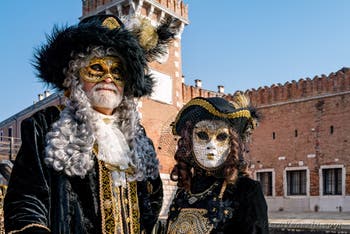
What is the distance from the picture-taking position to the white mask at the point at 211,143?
107 inches

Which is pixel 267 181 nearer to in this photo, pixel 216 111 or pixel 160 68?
pixel 160 68

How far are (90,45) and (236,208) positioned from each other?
4.05 feet

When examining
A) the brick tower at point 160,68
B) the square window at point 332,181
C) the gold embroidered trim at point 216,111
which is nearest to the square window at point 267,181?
the square window at point 332,181

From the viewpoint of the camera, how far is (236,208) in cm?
259

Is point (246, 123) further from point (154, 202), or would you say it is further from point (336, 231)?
point (336, 231)

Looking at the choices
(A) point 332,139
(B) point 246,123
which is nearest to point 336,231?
(B) point 246,123

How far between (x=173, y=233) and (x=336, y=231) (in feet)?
17.5

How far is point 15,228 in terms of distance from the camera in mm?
1793

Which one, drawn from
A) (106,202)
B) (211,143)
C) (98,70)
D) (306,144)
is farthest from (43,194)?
(306,144)

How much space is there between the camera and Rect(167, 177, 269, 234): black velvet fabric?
250 centimetres

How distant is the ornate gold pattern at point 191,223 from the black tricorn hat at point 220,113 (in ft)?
1.80

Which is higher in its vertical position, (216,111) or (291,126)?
(291,126)

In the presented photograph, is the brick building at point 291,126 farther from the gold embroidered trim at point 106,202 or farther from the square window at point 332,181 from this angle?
the gold embroidered trim at point 106,202

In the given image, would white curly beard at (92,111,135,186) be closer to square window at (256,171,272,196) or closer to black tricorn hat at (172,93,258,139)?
black tricorn hat at (172,93,258,139)
